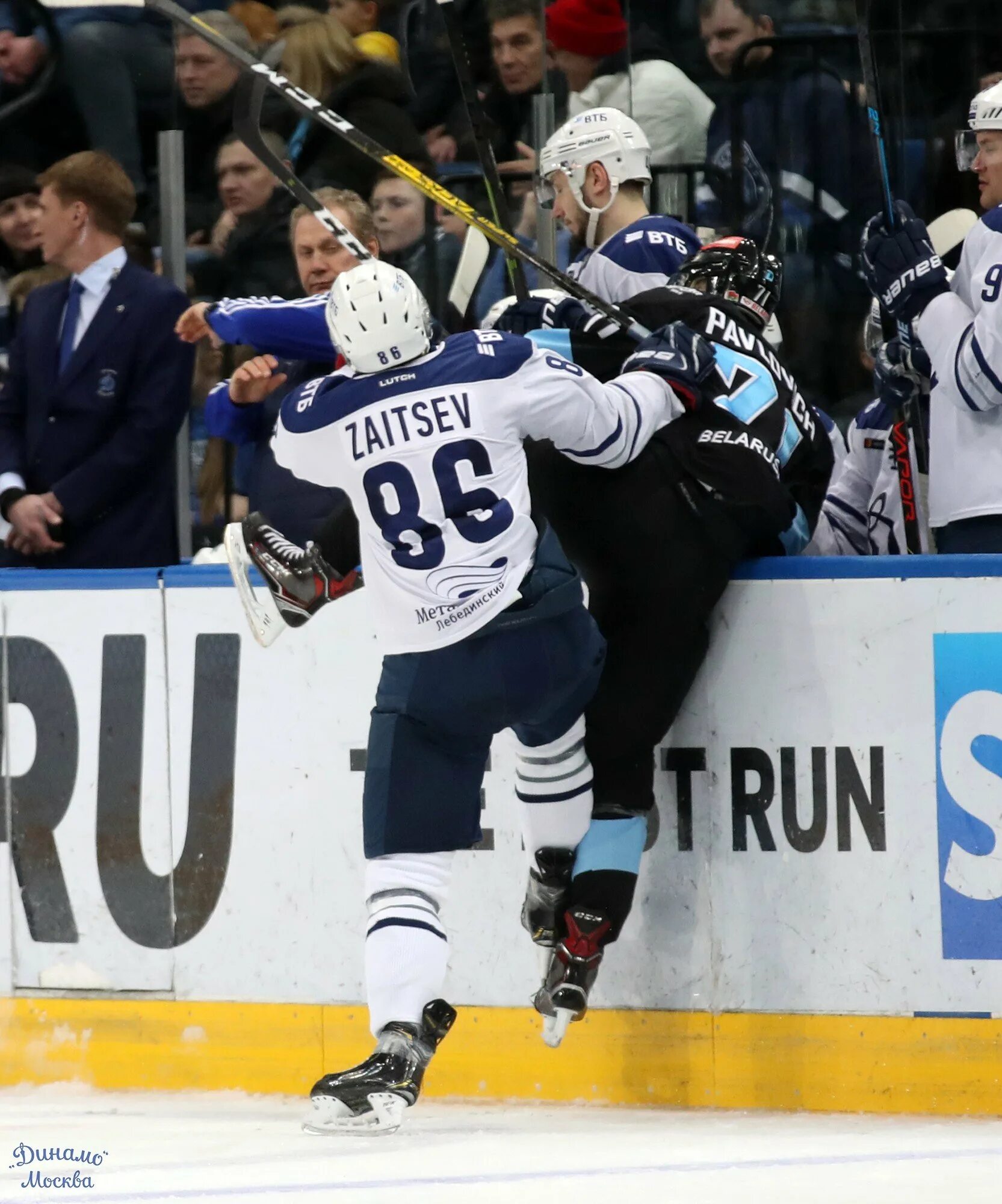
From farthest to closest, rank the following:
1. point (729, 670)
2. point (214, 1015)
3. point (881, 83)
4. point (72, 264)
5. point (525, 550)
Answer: point (881, 83) → point (72, 264) → point (214, 1015) → point (729, 670) → point (525, 550)

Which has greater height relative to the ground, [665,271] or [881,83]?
[881,83]

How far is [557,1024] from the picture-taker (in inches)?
144

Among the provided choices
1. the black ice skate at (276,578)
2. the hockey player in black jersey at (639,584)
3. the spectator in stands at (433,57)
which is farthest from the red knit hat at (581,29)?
the black ice skate at (276,578)

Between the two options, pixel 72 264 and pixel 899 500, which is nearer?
pixel 899 500

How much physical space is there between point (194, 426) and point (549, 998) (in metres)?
2.22

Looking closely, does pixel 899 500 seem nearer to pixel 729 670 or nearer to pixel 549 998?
pixel 729 670

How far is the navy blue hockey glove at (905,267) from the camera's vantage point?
402 cm

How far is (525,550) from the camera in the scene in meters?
3.53

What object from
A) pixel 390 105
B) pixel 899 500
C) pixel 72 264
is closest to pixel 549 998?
pixel 899 500

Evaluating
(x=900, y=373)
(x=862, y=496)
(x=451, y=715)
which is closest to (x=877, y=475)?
(x=862, y=496)

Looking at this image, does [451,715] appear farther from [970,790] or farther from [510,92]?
[510,92]

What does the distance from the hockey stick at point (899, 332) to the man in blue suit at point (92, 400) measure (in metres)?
1.62

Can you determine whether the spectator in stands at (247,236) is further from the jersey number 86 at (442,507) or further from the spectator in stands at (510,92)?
the jersey number 86 at (442,507)

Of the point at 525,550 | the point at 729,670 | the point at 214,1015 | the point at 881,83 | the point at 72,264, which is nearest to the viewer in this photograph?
the point at 525,550
